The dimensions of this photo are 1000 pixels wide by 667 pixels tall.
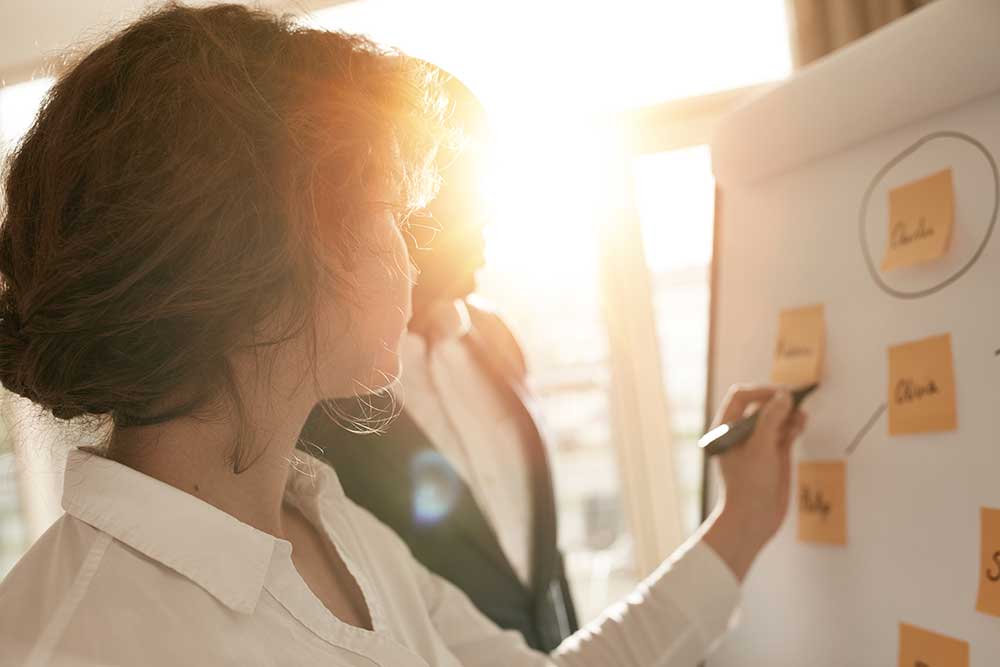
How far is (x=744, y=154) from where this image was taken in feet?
3.82

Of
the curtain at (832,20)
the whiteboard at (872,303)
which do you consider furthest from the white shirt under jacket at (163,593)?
the curtain at (832,20)

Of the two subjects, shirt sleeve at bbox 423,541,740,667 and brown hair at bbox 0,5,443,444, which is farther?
shirt sleeve at bbox 423,541,740,667

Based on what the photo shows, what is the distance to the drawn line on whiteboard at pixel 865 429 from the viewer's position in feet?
3.18

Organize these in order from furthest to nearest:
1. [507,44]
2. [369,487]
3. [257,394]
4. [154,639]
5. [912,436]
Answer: [507,44] → [369,487] → [912,436] → [257,394] → [154,639]

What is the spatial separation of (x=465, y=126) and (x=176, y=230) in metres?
0.41

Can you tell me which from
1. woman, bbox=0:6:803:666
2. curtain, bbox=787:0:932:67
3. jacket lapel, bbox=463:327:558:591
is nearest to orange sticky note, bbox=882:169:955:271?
woman, bbox=0:6:803:666

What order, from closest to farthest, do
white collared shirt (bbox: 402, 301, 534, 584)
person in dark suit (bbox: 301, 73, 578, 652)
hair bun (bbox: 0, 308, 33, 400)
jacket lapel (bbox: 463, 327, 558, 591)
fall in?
hair bun (bbox: 0, 308, 33, 400) < person in dark suit (bbox: 301, 73, 578, 652) < jacket lapel (bbox: 463, 327, 558, 591) < white collared shirt (bbox: 402, 301, 534, 584)

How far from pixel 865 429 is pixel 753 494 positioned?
16 centimetres

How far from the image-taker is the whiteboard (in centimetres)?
85

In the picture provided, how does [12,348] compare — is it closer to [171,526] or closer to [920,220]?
[171,526]

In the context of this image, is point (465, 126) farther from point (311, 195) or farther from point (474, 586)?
point (474, 586)

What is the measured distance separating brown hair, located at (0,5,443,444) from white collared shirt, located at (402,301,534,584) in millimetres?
857

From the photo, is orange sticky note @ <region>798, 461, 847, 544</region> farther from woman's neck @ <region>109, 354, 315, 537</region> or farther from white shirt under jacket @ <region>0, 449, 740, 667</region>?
woman's neck @ <region>109, 354, 315, 537</region>

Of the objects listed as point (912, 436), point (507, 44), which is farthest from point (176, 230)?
point (507, 44)
